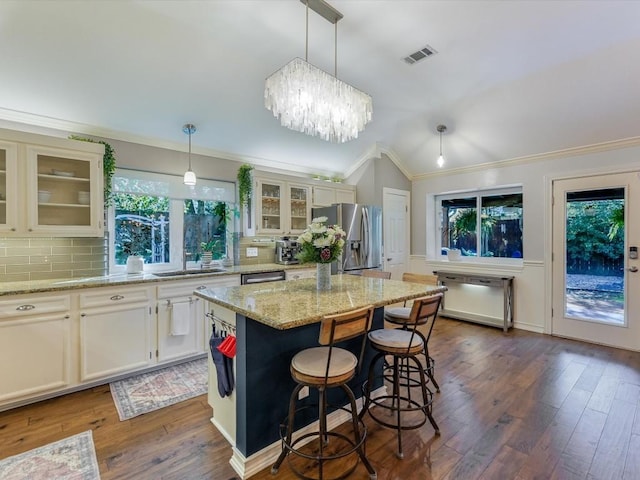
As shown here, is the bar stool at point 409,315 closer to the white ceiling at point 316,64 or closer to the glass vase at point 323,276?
the glass vase at point 323,276

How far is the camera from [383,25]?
2.69 metres

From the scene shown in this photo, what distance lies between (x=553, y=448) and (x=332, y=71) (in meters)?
3.65

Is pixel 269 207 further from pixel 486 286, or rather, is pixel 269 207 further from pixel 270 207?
pixel 486 286

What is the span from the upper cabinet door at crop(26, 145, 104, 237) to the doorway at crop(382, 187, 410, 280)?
12.7 ft

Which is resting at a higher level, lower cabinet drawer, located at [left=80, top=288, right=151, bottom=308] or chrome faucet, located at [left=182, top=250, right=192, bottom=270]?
chrome faucet, located at [left=182, top=250, right=192, bottom=270]

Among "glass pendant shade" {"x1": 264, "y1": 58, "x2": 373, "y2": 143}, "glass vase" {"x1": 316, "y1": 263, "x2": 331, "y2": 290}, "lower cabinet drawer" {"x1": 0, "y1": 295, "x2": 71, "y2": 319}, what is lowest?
"lower cabinet drawer" {"x1": 0, "y1": 295, "x2": 71, "y2": 319}

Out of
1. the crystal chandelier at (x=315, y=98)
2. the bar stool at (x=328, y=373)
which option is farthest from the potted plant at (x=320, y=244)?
the crystal chandelier at (x=315, y=98)

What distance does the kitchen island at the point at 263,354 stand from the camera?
6.06 ft

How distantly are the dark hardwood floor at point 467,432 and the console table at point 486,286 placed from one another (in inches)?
50.5

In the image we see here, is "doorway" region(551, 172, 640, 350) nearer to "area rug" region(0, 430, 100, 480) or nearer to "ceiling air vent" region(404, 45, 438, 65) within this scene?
"ceiling air vent" region(404, 45, 438, 65)

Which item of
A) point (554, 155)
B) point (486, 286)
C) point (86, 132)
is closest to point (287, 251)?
point (86, 132)

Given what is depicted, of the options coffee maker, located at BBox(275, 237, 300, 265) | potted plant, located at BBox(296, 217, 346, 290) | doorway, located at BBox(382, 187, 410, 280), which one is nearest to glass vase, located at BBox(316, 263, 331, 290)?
potted plant, located at BBox(296, 217, 346, 290)

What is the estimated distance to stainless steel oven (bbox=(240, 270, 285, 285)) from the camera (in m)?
3.77

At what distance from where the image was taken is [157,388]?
2875 mm
